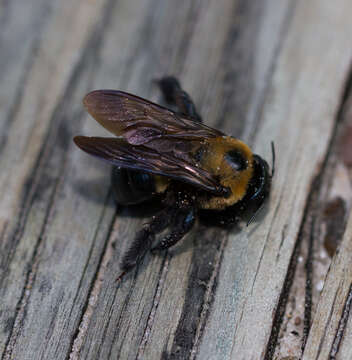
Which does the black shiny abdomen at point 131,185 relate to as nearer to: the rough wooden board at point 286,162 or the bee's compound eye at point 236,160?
the bee's compound eye at point 236,160

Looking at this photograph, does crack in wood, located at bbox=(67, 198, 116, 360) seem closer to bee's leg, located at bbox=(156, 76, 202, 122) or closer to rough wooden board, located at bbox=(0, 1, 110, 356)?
rough wooden board, located at bbox=(0, 1, 110, 356)

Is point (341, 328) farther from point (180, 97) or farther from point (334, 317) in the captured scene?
point (180, 97)

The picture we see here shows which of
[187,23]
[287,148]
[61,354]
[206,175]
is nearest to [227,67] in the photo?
[187,23]

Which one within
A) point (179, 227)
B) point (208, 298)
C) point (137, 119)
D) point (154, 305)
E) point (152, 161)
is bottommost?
point (154, 305)

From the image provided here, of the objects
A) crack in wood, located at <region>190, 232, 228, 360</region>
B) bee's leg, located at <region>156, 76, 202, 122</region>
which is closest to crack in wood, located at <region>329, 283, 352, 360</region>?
crack in wood, located at <region>190, 232, 228, 360</region>

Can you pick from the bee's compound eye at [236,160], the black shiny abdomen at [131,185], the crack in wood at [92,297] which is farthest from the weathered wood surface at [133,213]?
the bee's compound eye at [236,160]

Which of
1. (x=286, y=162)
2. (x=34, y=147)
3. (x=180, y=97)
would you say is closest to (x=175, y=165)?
(x=180, y=97)

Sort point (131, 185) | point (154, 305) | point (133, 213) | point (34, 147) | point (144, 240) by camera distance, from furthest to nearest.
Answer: point (34, 147) → point (133, 213) → point (131, 185) → point (144, 240) → point (154, 305)
